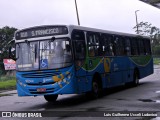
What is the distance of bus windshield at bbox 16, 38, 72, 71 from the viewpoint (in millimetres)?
14953

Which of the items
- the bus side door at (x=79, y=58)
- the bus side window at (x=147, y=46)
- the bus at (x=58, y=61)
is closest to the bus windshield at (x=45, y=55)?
the bus at (x=58, y=61)

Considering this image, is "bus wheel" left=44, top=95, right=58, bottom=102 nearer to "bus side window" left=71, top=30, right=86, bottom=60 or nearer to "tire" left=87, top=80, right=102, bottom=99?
"tire" left=87, top=80, right=102, bottom=99

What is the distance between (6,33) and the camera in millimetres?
82375

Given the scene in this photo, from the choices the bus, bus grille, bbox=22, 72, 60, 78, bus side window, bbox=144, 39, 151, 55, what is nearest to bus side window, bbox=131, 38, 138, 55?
bus side window, bbox=144, 39, 151, 55

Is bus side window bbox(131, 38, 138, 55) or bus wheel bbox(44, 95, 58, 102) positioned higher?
bus side window bbox(131, 38, 138, 55)

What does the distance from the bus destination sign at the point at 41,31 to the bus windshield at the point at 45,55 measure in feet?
0.94

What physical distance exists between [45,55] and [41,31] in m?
1.01

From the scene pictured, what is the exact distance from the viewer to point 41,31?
611 inches

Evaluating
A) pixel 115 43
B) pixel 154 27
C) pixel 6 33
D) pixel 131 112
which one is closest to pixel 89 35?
pixel 115 43

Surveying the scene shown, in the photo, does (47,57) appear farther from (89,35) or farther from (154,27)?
(154,27)

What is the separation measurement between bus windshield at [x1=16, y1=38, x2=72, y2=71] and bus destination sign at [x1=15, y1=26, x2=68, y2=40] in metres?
0.29

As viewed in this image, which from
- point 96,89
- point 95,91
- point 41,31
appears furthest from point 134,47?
point 41,31

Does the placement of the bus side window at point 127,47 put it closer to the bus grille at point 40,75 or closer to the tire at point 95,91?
the tire at point 95,91

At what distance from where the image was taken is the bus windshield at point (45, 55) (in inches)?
589
